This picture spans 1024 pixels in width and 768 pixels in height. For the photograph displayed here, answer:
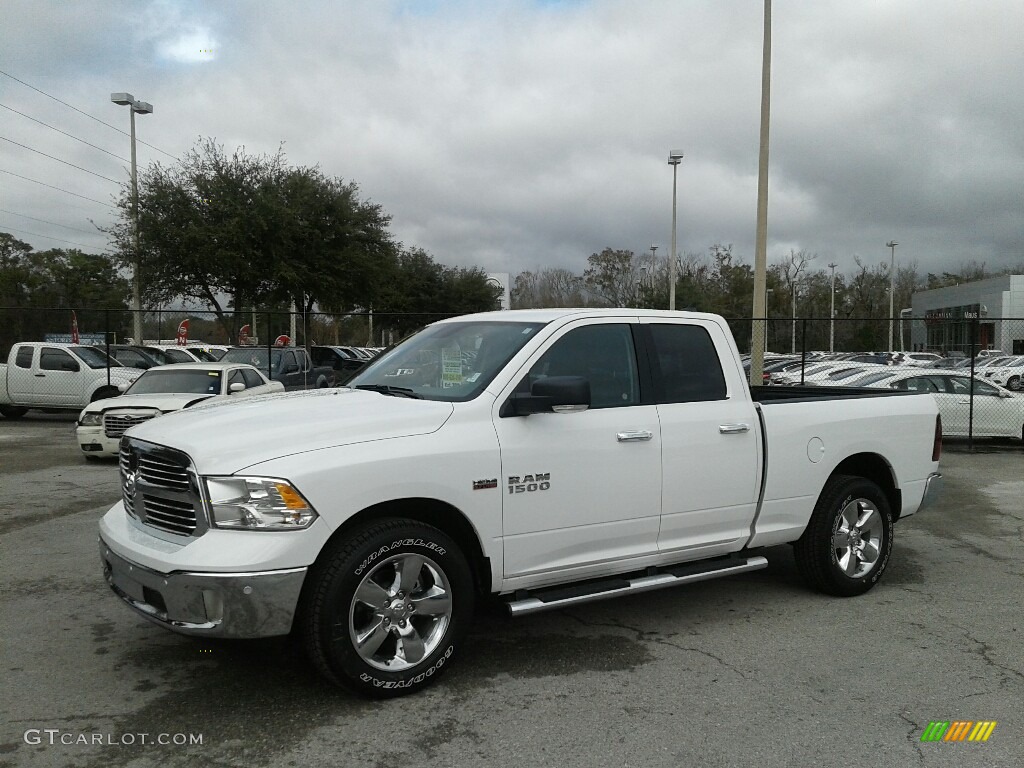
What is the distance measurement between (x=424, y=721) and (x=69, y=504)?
23.2 ft

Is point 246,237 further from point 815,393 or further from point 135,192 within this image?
point 815,393

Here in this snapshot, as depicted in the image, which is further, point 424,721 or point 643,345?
point 643,345

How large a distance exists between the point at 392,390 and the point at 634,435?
1.42 metres

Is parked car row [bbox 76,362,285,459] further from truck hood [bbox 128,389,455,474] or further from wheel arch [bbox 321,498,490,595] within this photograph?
wheel arch [bbox 321,498,490,595]

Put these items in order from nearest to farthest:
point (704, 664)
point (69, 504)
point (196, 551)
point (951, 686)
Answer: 1. point (196, 551)
2. point (951, 686)
3. point (704, 664)
4. point (69, 504)

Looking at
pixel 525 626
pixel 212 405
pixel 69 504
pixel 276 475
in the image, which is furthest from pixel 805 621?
pixel 69 504

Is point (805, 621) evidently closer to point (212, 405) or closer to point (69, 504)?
point (212, 405)

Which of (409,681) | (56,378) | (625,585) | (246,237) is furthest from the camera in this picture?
(246,237)

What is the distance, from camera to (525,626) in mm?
5477

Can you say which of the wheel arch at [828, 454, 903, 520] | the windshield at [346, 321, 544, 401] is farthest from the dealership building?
the windshield at [346, 321, 544, 401]

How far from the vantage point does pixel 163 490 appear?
4184 mm

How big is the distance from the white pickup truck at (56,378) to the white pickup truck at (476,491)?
15826mm

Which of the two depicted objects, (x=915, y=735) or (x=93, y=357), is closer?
(x=915, y=735)

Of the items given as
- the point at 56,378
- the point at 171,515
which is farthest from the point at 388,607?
the point at 56,378
